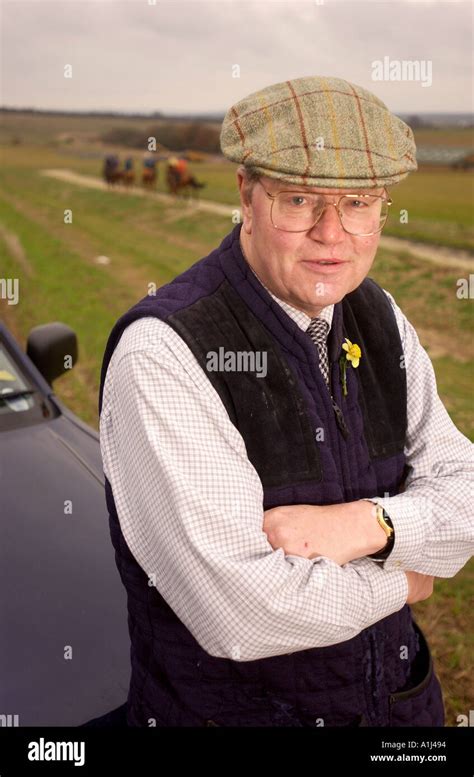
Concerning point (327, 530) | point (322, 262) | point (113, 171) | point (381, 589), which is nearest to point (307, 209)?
point (322, 262)

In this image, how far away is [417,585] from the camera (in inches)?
71.1

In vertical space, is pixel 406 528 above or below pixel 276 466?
below

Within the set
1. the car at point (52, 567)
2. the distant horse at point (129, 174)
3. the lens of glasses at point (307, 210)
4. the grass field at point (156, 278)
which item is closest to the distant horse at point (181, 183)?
the grass field at point (156, 278)

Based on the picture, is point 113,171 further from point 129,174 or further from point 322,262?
point 322,262

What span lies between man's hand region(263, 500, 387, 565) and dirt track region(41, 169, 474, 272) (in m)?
11.8

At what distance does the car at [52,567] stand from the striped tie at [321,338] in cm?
90

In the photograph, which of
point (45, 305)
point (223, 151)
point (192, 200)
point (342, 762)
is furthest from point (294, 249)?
point (192, 200)

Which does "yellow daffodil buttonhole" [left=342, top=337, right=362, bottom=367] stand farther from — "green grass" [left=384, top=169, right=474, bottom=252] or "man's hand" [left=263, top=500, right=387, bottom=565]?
"green grass" [left=384, top=169, right=474, bottom=252]

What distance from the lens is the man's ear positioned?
5.72 ft

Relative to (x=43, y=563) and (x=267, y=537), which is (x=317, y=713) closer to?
(x=267, y=537)

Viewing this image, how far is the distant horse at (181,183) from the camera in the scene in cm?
3073

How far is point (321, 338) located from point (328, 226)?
28cm

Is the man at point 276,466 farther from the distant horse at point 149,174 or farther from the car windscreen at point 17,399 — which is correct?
the distant horse at point 149,174

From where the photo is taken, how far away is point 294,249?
1.68 meters
